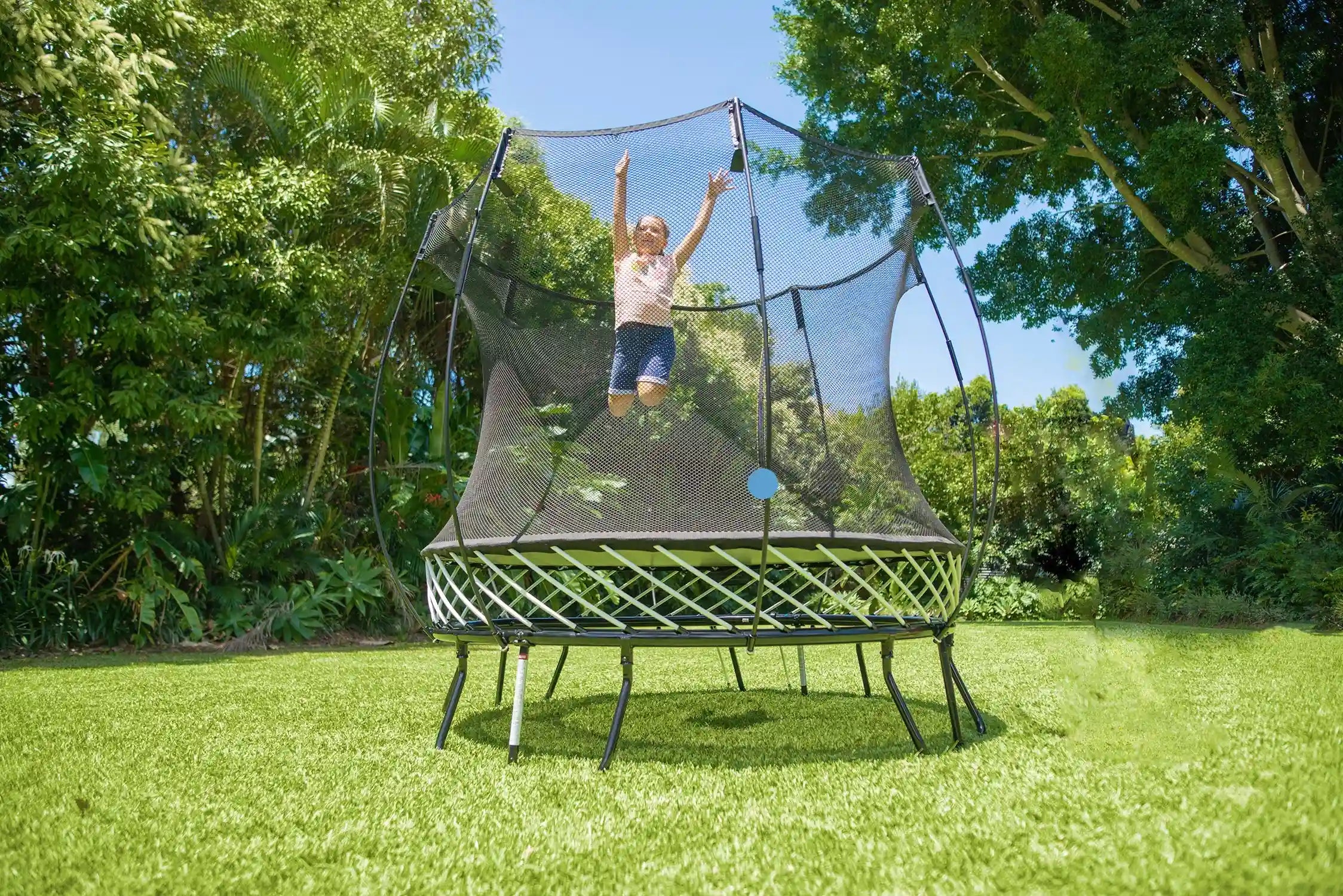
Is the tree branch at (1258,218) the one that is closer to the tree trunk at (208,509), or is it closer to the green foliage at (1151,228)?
the green foliage at (1151,228)

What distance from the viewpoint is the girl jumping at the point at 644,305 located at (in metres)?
2.95

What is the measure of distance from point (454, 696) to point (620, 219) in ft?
5.11

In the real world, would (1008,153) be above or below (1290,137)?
above

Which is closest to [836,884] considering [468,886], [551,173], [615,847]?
[615,847]

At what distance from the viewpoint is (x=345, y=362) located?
7348 millimetres

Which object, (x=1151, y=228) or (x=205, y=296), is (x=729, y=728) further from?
(x=1151, y=228)

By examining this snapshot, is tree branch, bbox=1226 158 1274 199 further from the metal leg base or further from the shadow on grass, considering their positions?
the metal leg base

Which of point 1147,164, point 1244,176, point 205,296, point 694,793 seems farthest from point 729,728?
point 1244,176

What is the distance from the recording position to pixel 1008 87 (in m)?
8.55

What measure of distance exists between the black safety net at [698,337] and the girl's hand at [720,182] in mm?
14

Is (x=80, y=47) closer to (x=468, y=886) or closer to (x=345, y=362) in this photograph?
(x=345, y=362)

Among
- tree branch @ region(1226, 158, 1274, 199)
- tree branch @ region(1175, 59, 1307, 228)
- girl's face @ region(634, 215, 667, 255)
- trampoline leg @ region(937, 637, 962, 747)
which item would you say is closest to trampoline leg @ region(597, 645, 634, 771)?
trampoline leg @ region(937, 637, 962, 747)

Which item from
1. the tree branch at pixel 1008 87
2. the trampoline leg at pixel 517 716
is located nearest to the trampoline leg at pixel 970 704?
the trampoline leg at pixel 517 716

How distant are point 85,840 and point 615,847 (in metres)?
0.89
